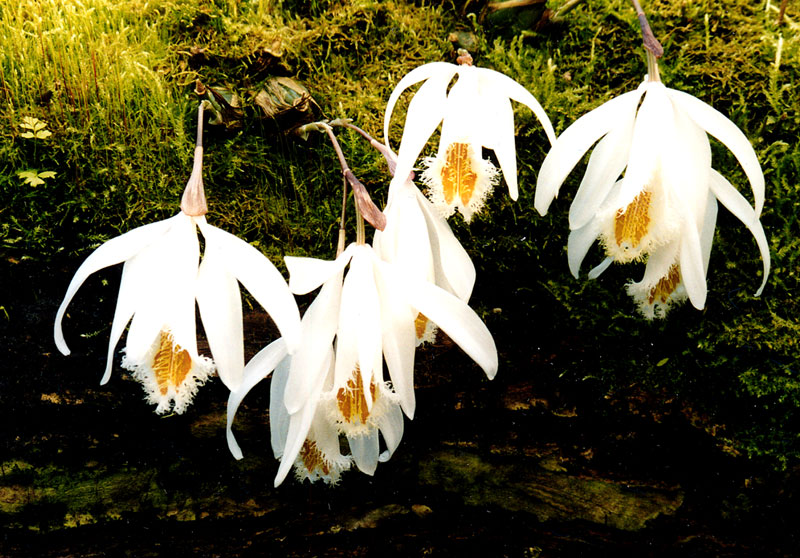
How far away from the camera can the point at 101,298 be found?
Result: 1669 mm

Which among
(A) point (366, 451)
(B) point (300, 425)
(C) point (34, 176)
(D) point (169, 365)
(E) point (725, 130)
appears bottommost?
(A) point (366, 451)

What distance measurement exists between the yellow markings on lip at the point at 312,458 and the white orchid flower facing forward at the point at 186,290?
0.81ft

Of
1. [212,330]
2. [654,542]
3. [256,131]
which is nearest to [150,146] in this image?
[256,131]

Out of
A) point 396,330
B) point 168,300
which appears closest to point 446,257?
point 396,330

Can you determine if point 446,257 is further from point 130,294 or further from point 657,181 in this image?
point 130,294

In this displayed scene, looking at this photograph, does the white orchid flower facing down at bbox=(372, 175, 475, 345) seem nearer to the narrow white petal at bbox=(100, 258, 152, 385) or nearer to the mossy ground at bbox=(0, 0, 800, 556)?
the mossy ground at bbox=(0, 0, 800, 556)

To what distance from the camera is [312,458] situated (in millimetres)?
1445

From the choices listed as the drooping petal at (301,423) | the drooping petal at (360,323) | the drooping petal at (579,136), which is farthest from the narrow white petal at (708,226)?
the drooping petal at (301,423)

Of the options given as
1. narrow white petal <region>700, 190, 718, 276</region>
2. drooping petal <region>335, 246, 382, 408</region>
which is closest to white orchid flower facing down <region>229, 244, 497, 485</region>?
drooping petal <region>335, 246, 382, 408</region>

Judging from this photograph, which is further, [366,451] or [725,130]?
[366,451]

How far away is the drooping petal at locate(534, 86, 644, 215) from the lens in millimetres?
1380

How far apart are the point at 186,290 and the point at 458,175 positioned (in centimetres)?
62

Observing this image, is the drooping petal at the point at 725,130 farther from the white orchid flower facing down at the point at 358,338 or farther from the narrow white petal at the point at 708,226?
the white orchid flower facing down at the point at 358,338

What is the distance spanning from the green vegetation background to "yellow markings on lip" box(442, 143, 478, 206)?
329 millimetres
